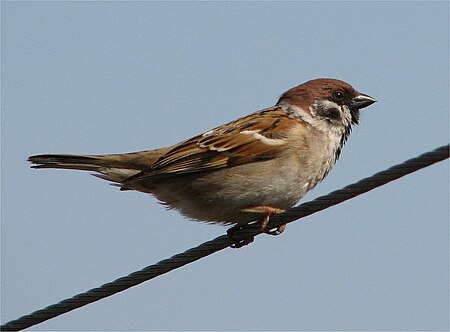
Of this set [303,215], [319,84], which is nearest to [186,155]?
[319,84]

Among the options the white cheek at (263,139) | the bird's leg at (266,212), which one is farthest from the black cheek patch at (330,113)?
the bird's leg at (266,212)

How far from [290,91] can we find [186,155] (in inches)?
47.0

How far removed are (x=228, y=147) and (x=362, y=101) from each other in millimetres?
1237

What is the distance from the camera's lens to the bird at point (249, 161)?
6.23 metres

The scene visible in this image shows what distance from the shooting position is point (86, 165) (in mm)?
6777

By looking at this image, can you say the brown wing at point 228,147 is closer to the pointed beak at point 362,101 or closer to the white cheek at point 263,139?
the white cheek at point 263,139

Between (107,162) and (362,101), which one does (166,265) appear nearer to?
(107,162)

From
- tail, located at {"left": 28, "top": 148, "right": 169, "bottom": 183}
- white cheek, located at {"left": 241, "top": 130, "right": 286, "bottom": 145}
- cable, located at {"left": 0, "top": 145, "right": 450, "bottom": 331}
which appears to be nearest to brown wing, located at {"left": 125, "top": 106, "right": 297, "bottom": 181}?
white cheek, located at {"left": 241, "top": 130, "right": 286, "bottom": 145}

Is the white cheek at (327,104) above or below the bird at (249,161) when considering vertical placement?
above

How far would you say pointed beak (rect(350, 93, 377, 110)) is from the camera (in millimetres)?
Result: 7059

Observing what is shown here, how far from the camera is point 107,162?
22.5ft

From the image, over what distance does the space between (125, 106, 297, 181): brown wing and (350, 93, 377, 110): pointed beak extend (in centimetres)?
60

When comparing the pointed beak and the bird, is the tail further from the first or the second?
the pointed beak

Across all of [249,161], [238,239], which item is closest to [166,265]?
[238,239]
